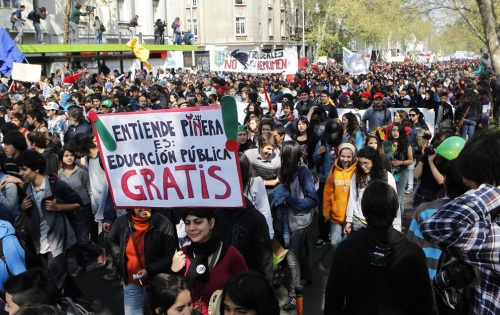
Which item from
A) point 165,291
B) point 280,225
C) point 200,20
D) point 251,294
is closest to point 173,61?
point 280,225

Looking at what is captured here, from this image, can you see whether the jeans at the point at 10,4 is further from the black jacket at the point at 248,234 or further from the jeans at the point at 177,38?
the black jacket at the point at 248,234

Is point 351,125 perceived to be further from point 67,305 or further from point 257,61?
point 257,61

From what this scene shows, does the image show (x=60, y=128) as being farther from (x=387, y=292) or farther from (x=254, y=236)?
(x=387, y=292)

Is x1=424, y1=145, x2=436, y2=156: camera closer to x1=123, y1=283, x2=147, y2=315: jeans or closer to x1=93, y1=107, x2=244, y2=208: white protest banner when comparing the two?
x1=93, y1=107, x2=244, y2=208: white protest banner

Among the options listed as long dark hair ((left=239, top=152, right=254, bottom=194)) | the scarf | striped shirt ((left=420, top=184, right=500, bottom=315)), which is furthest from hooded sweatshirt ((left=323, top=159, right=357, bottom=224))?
striped shirt ((left=420, top=184, right=500, bottom=315))

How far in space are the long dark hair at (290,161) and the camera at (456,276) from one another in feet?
8.72

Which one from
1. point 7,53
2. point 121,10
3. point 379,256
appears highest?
point 121,10

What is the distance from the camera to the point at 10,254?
12.5 feet

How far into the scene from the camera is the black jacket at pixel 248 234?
4016mm

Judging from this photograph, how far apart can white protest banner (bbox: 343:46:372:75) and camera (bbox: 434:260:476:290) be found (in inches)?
676

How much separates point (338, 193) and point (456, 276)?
321cm

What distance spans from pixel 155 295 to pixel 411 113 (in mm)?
8061

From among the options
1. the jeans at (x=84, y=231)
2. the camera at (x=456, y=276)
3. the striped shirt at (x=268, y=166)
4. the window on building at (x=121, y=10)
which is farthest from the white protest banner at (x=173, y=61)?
the camera at (x=456, y=276)

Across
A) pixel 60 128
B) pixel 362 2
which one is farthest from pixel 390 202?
pixel 362 2
